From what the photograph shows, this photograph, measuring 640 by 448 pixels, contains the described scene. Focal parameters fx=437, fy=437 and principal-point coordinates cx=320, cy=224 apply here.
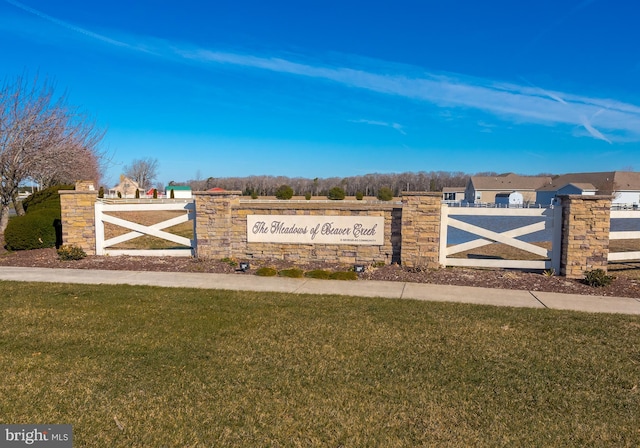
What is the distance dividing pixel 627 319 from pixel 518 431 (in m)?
3.99

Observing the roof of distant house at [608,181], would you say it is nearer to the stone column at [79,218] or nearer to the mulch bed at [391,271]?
the mulch bed at [391,271]

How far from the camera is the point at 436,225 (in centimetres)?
Result: 959

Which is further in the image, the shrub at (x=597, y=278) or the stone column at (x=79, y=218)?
the stone column at (x=79, y=218)

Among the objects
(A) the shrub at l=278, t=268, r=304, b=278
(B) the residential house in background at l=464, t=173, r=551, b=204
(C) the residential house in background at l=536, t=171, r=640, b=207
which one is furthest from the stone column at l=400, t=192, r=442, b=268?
(B) the residential house in background at l=464, t=173, r=551, b=204

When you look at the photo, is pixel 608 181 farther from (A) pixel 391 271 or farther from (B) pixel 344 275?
(B) pixel 344 275

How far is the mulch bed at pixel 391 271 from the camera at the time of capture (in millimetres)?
8305

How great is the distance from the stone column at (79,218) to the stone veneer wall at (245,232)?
9.63 feet

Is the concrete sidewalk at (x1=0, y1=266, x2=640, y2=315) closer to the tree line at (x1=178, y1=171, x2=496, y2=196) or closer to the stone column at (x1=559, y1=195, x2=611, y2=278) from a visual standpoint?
the stone column at (x1=559, y1=195, x2=611, y2=278)

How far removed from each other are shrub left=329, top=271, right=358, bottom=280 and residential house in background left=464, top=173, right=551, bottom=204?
6851 centimetres

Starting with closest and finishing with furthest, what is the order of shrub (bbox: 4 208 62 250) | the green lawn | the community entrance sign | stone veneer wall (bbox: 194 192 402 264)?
the green lawn, the community entrance sign, stone veneer wall (bbox: 194 192 402 264), shrub (bbox: 4 208 62 250)

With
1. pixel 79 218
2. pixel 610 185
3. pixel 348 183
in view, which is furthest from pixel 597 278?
pixel 348 183

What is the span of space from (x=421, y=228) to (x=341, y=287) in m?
2.57

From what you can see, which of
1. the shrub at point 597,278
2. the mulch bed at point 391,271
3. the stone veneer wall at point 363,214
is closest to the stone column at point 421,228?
the stone veneer wall at point 363,214

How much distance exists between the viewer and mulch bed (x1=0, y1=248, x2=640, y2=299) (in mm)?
8305
